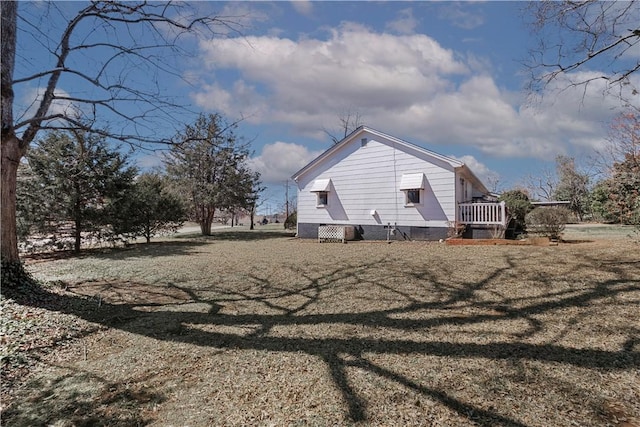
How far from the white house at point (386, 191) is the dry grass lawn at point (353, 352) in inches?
253

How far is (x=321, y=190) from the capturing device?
15.4 m

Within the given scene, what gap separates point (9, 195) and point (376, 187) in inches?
464

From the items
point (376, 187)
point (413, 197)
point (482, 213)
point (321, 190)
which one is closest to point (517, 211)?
point (482, 213)

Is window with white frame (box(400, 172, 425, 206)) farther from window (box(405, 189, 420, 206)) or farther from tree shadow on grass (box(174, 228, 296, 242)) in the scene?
tree shadow on grass (box(174, 228, 296, 242))

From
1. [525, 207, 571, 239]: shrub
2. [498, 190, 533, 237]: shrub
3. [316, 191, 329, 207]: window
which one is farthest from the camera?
[316, 191, 329, 207]: window

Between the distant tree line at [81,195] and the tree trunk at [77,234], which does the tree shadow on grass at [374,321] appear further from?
the tree trunk at [77,234]

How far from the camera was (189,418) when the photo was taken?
7.82ft

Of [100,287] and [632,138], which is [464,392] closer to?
[100,287]

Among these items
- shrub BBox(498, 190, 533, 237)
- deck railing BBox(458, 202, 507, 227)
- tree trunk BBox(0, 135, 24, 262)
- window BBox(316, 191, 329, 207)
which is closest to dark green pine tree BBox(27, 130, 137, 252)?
tree trunk BBox(0, 135, 24, 262)

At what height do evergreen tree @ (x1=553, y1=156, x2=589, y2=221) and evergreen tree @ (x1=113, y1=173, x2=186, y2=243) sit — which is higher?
evergreen tree @ (x1=553, y1=156, x2=589, y2=221)

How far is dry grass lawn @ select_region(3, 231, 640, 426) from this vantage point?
2.41 m

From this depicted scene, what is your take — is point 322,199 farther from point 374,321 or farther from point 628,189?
point 374,321

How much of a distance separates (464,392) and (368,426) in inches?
33.1

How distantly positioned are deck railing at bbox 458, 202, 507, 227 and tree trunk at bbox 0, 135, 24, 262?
40.1 feet
